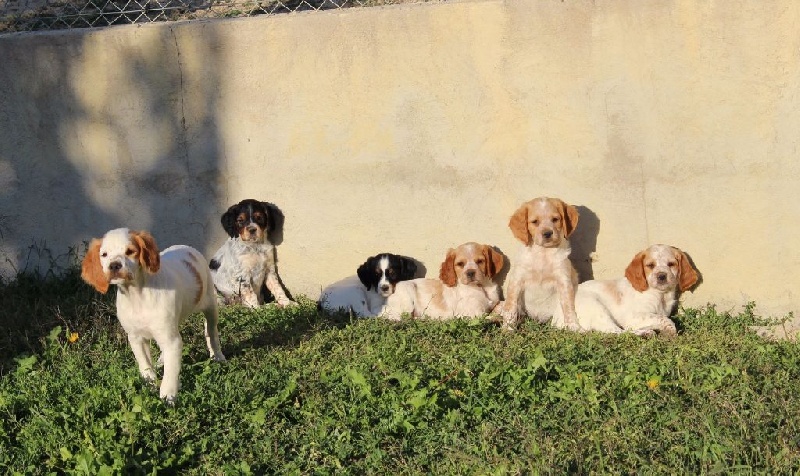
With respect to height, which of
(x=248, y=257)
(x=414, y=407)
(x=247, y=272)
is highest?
(x=248, y=257)

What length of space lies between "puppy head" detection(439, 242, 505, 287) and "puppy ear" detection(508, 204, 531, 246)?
29 cm

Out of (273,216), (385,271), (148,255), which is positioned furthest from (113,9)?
(148,255)

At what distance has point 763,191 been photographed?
7371 millimetres

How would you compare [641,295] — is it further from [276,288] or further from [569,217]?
[276,288]

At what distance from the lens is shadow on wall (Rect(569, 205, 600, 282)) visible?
7922 mm

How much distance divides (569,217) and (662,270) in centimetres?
78

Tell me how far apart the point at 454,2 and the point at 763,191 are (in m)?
2.64

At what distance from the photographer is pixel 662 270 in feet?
24.5

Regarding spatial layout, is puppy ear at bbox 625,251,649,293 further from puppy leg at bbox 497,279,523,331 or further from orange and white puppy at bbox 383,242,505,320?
orange and white puppy at bbox 383,242,505,320

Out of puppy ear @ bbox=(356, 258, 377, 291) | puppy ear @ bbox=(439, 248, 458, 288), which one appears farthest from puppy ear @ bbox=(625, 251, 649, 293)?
puppy ear @ bbox=(356, 258, 377, 291)

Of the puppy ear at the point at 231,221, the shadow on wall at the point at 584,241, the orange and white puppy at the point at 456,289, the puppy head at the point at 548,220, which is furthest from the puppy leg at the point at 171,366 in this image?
the shadow on wall at the point at 584,241

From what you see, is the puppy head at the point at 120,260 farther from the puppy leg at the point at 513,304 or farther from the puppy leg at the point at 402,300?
the puppy leg at the point at 513,304

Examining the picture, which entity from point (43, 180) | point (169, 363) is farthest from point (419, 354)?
point (43, 180)

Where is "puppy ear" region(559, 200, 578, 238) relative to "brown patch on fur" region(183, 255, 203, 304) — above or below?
above
